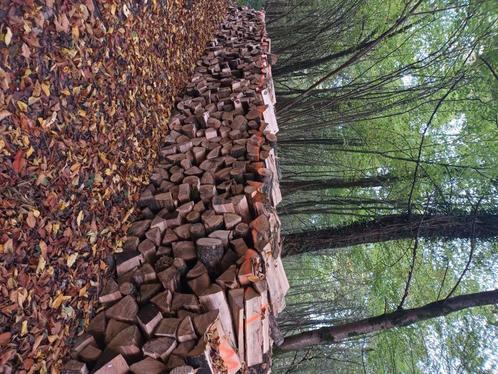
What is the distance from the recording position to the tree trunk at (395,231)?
6.66 ft

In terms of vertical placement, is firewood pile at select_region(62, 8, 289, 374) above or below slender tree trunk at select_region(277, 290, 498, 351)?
above

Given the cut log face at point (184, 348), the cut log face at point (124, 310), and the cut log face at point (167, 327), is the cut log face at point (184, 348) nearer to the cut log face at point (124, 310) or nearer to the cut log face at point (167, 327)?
the cut log face at point (167, 327)

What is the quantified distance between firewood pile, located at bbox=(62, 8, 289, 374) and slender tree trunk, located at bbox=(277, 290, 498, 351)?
0.82 meters

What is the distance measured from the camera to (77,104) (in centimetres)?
83

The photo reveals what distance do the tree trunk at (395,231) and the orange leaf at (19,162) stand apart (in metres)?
1.75

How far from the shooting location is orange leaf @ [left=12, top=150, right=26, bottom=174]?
0.66 metres

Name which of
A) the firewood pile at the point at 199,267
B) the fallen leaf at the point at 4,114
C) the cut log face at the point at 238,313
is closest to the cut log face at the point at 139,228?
the firewood pile at the point at 199,267

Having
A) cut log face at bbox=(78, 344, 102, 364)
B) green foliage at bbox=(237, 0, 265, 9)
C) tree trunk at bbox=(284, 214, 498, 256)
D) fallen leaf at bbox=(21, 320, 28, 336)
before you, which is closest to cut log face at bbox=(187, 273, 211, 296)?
cut log face at bbox=(78, 344, 102, 364)

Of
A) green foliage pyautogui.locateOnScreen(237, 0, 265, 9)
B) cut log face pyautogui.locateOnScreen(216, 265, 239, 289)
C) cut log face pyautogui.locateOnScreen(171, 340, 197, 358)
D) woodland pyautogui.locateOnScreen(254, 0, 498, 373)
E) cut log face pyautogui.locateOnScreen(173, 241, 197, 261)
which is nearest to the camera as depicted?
cut log face pyautogui.locateOnScreen(171, 340, 197, 358)

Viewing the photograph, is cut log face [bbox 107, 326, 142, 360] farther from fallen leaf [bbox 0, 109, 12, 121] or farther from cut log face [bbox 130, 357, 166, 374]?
fallen leaf [bbox 0, 109, 12, 121]

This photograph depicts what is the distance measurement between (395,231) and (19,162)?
191 centimetres

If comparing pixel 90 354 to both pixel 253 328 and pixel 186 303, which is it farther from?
pixel 253 328

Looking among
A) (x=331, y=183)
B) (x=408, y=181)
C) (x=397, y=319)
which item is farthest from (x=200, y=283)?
(x=331, y=183)

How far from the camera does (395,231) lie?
6.89 feet
